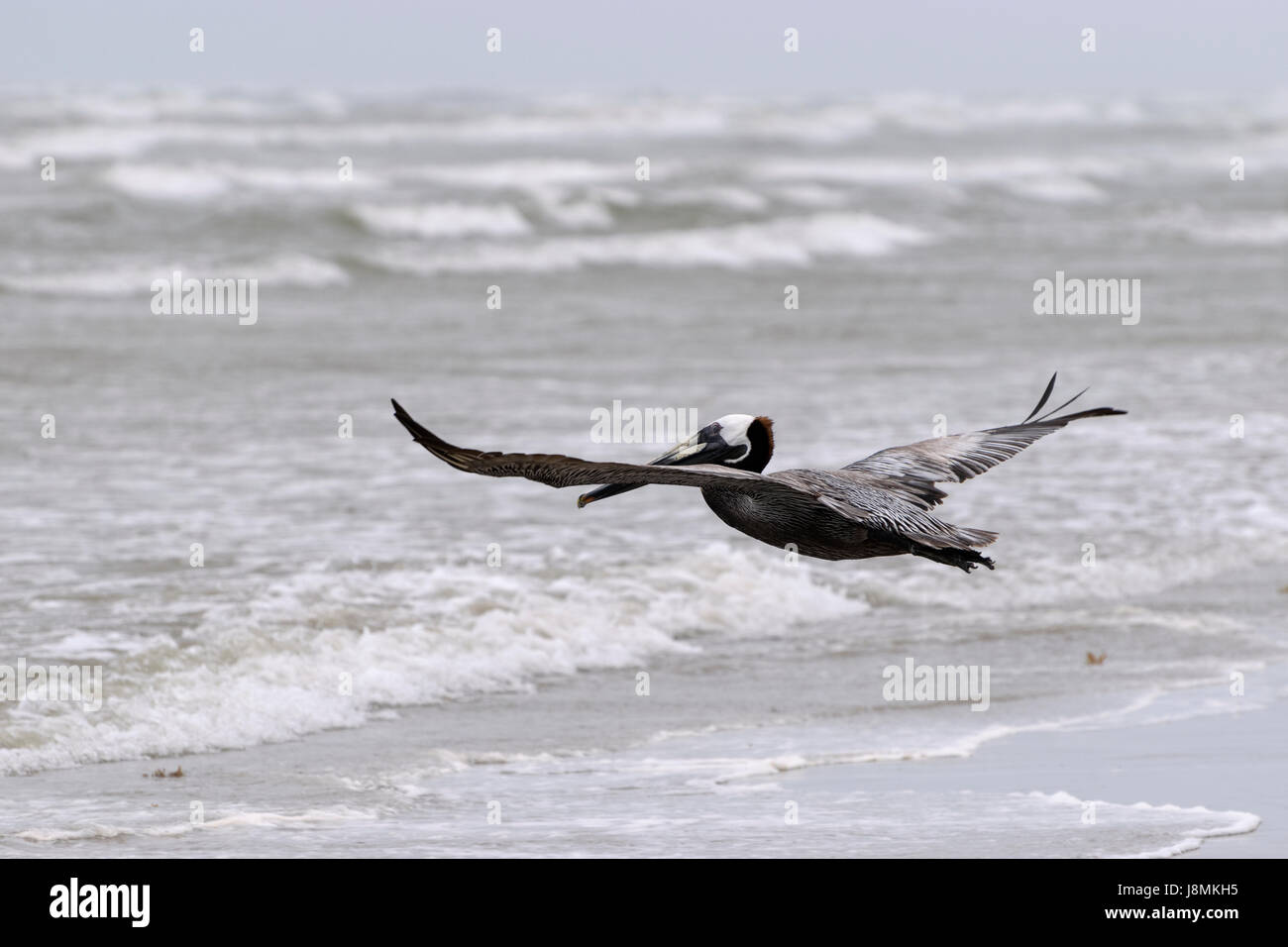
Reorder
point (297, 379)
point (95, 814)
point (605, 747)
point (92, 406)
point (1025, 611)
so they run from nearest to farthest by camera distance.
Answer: point (95, 814), point (605, 747), point (1025, 611), point (92, 406), point (297, 379)

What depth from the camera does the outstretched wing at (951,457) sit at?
19.6 ft

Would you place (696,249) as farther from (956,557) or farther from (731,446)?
(956,557)

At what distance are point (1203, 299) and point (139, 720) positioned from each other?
60.4ft

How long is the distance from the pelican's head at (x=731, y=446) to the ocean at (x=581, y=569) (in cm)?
167

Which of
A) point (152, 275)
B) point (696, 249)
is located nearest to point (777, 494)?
point (152, 275)

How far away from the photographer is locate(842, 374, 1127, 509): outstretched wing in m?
5.98

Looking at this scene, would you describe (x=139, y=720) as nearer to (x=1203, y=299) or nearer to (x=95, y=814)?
(x=95, y=814)

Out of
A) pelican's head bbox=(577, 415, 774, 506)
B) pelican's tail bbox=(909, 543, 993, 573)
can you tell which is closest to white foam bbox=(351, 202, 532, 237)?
pelican's head bbox=(577, 415, 774, 506)

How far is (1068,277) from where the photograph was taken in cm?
2755

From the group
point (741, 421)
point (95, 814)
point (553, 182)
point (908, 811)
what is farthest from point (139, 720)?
point (553, 182)

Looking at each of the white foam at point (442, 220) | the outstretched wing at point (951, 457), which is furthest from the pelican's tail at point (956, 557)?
the white foam at point (442, 220)

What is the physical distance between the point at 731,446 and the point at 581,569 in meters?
5.31

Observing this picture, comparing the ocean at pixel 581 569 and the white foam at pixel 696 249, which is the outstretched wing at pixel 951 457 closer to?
the ocean at pixel 581 569

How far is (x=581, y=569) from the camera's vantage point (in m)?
10.4
